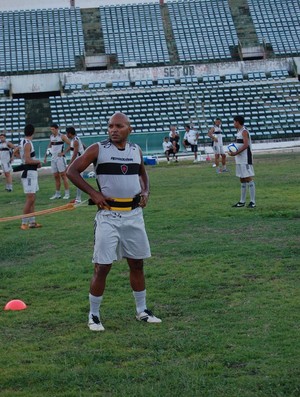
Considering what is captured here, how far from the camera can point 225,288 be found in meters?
9.90

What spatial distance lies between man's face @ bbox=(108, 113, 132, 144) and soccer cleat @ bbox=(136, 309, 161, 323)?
1667 mm

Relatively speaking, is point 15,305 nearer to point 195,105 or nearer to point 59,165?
point 59,165

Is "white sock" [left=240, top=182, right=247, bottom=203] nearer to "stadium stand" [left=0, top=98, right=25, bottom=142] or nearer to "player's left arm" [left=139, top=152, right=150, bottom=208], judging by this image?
"player's left arm" [left=139, top=152, right=150, bottom=208]

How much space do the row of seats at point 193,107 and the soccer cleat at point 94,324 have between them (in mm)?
38458

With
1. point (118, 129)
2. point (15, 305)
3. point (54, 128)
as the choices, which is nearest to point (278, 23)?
point (54, 128)

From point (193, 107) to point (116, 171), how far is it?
4239 cm

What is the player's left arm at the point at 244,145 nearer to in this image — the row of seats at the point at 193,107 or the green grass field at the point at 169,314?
the green grass field at the point at 169,314

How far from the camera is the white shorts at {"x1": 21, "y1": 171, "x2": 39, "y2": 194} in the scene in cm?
1733

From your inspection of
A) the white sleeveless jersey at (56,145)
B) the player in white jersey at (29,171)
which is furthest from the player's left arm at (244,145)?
the white sleeveless jersey at (56,145)

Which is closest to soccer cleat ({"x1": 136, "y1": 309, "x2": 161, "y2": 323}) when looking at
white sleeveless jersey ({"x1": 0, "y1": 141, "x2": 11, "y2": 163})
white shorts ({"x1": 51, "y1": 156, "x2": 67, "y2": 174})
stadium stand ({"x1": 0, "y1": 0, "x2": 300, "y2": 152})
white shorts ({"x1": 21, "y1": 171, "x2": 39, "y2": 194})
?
white shorts ({"x1": 21, "y1": 171, "x2": 39, "y2": 194})

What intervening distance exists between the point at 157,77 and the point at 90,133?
8.80m

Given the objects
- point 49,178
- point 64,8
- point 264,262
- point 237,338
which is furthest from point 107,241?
point 64,8

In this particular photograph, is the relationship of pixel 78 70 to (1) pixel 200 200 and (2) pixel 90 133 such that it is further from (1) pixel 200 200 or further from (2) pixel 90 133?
(1) pixel 200 200

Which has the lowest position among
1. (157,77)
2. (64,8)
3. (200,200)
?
(200,200)
